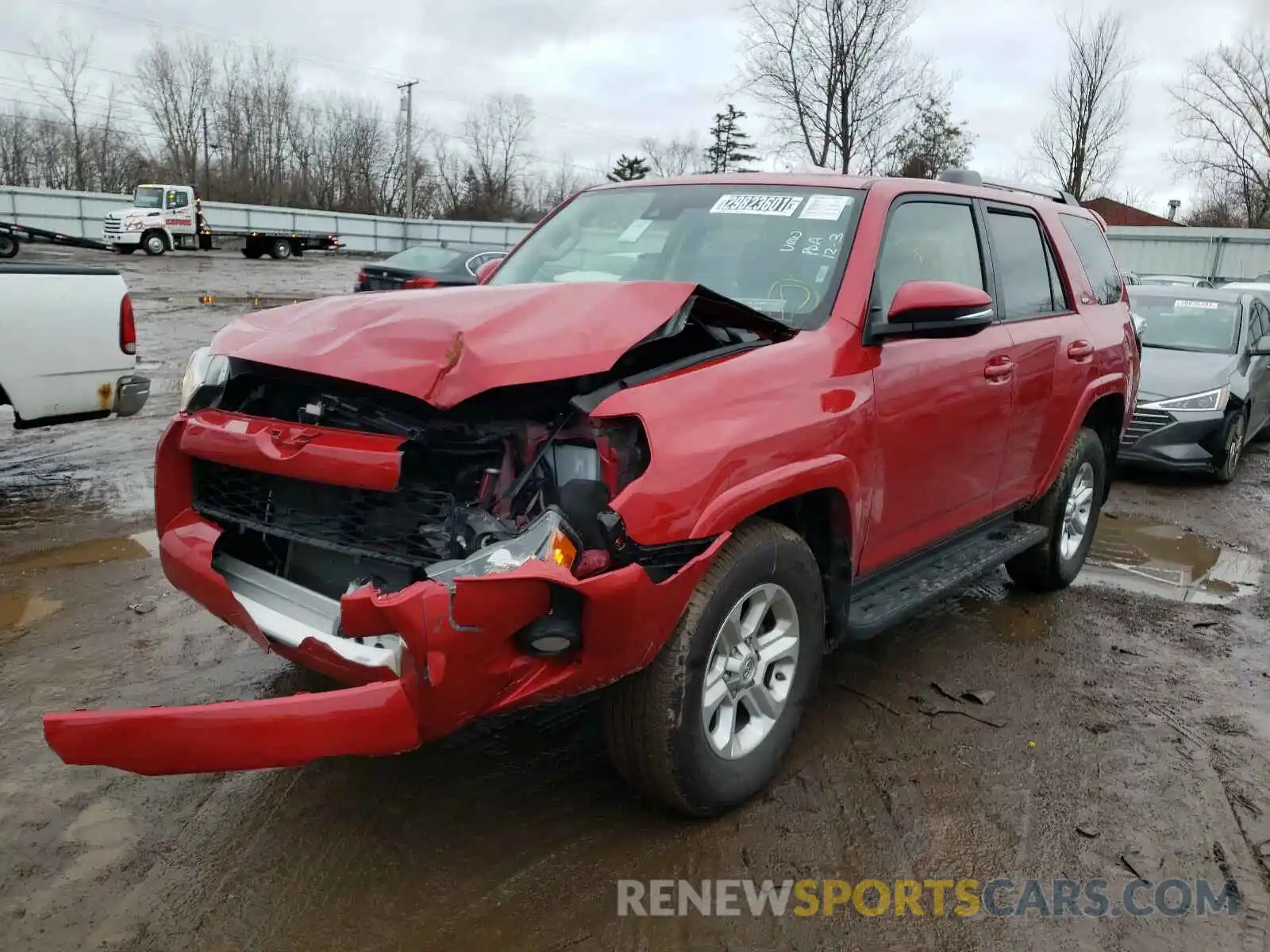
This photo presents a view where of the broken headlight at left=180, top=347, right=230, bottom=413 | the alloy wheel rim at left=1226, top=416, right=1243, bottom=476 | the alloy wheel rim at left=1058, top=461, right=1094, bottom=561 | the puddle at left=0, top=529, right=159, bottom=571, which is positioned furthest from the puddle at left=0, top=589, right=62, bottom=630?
the alloy wheel rim at left=1226, top=416, right=1243, bottom=476

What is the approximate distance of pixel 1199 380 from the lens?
8281 millimetres

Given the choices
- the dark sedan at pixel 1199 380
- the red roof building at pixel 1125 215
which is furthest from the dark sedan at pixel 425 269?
the red roof building at pixel 1125 215

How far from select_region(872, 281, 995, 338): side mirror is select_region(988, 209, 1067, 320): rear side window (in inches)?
38.4

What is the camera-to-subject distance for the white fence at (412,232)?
28.7 meters

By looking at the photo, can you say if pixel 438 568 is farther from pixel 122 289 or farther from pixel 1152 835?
pixel 122 289

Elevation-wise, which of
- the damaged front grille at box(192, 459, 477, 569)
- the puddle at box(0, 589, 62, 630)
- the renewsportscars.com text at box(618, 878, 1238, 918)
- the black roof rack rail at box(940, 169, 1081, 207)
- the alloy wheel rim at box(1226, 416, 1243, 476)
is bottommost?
the renewsportscars.com text at box(618, 878, 1238, 918)

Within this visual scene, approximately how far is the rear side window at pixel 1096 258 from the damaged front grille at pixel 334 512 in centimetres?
391

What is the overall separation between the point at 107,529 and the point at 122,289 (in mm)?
→ 1449

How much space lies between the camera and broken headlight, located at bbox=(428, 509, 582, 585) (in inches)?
90.7

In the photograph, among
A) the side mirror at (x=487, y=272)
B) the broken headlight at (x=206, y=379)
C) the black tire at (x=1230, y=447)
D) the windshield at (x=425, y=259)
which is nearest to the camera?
the broken headlight at (x=206, y=379)

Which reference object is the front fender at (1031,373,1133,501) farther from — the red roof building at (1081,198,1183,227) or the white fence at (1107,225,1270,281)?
the red roof building at (1081,198,1183,227)

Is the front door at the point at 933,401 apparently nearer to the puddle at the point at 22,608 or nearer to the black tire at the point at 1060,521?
the black tire at the point at 1060,521

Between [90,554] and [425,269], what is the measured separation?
33.9ft

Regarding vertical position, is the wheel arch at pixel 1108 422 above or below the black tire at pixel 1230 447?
above
